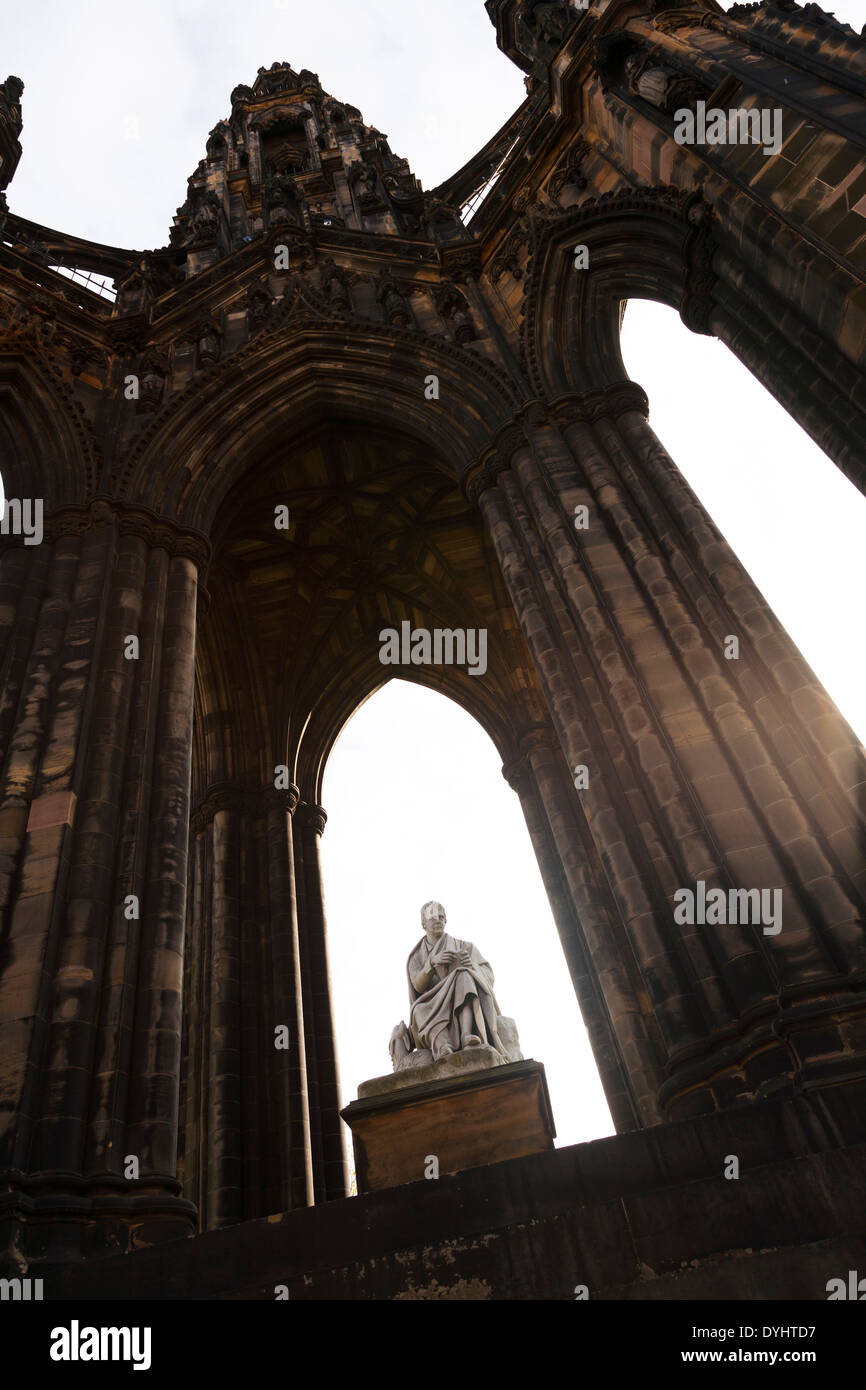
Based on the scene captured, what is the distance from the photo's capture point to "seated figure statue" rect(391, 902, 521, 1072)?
28.6ft

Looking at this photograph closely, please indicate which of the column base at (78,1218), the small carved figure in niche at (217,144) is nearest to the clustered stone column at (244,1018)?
the column base at (78,1218)

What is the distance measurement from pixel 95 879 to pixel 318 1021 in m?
6.74

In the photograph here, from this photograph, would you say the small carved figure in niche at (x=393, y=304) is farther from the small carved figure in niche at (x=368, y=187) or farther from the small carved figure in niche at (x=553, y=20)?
the small carved figure in niche at (x=368, y=187)

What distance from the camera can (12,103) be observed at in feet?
50.9

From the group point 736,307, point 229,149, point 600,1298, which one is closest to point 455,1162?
point 600,1298

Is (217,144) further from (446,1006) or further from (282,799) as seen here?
(446,1006)

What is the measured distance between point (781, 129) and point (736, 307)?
1700 millimetres

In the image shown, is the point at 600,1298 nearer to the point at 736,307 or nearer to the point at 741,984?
the point at 741,984

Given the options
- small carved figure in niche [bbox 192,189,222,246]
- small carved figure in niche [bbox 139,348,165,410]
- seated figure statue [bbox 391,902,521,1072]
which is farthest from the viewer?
small carved figure in niche [bbox 192,189,222,246]

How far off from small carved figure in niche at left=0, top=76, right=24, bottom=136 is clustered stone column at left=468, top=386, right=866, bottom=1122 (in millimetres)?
10999

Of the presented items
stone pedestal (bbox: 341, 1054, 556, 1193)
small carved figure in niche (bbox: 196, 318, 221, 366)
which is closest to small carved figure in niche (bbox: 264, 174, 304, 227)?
small carved figure in niche (bbox: 196, 318, 221, 366)

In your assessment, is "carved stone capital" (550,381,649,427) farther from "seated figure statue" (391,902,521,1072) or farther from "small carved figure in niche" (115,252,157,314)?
"small carved figure in niche" (115,252,157,314)

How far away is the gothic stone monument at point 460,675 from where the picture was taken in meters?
5.28

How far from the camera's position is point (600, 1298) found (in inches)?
182
